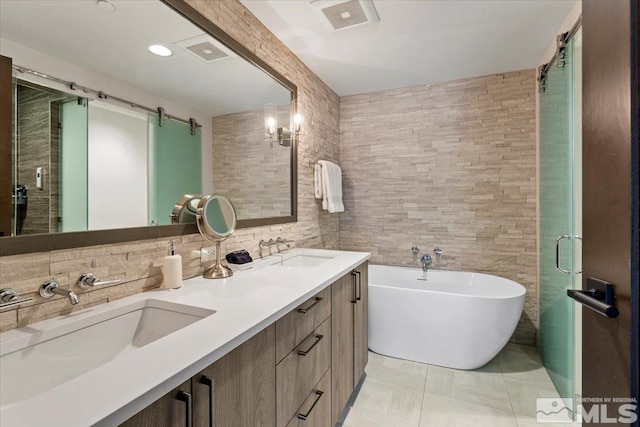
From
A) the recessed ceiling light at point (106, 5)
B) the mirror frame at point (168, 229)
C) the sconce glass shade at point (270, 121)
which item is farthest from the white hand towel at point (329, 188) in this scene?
the recessed ceiling light at point (106, 5)

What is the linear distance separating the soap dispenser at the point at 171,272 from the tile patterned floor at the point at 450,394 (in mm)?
1274

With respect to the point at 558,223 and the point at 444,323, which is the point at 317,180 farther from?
the point at 558,223

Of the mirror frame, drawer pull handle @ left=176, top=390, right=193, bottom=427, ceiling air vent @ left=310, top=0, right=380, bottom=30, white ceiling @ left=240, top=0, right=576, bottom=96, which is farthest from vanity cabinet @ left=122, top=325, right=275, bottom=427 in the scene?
white ceiling @ left=240, top=0, right=576, bottom=96

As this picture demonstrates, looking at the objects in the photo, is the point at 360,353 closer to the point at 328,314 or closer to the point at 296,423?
the point at 328,314

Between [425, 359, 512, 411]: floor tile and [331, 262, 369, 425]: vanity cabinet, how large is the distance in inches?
22.0

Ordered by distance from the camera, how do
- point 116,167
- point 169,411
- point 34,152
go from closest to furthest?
point 169,411 < point 34,152 < point 116,167

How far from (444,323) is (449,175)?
1.43 meters

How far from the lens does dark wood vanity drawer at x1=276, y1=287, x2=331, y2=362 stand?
108cm

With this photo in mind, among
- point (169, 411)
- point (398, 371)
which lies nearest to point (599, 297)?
point (169, 411)

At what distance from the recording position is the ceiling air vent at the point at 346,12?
1786 mm

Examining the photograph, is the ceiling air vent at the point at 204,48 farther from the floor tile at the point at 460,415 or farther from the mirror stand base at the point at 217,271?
the floor tile at the point at 460,415

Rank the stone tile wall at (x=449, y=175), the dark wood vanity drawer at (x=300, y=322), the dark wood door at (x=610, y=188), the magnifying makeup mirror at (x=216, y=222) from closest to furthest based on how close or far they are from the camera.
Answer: the dark wood door at (x=610, y=188) < the dark wood vanity drawer at (x=300, y=322) < the magnifying makeup mirror at (x=216, y=222) < the stone tile wall at (x=449, y=175)

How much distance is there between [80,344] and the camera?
92cm

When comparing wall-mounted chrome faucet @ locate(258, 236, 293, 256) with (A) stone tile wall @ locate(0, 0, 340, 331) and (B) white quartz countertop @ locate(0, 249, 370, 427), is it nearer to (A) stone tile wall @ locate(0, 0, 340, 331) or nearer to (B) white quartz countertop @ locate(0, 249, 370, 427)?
(A) stone tile wall @ locate(0, 0, 340, 331)
